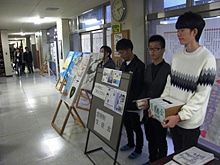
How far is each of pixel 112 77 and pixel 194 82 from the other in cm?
107

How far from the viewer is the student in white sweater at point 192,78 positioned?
51.9 inches

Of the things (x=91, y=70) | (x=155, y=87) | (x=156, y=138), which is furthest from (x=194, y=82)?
(x=91, y=70)

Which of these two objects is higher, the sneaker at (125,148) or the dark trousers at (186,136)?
the dark trousers at (186,136)

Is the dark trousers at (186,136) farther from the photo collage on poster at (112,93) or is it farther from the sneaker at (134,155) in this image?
the sneaker at (134,155)

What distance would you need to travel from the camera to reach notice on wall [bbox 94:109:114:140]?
2.25 m

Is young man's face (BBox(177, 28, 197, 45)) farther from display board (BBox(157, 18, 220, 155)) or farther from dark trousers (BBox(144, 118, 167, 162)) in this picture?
display board (BBox(157, 18, 220, 155))

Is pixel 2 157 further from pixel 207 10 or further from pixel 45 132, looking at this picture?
pixel 207 10

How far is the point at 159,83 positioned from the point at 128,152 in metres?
1.28

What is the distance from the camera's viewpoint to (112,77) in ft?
7.41

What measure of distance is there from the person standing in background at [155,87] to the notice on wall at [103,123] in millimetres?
421

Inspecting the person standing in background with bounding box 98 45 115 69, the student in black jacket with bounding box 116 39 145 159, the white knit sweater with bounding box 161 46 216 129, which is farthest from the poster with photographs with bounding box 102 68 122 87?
the person standing in background with bounding box 98 45 115 69

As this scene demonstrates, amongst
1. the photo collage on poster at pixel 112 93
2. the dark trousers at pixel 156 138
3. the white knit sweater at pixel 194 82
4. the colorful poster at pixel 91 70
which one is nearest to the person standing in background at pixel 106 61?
the colorful poster at pixel 91 70

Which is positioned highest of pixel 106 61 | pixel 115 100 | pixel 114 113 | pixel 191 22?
pixel 191 22

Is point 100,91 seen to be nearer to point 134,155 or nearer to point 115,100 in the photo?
point 115,100
